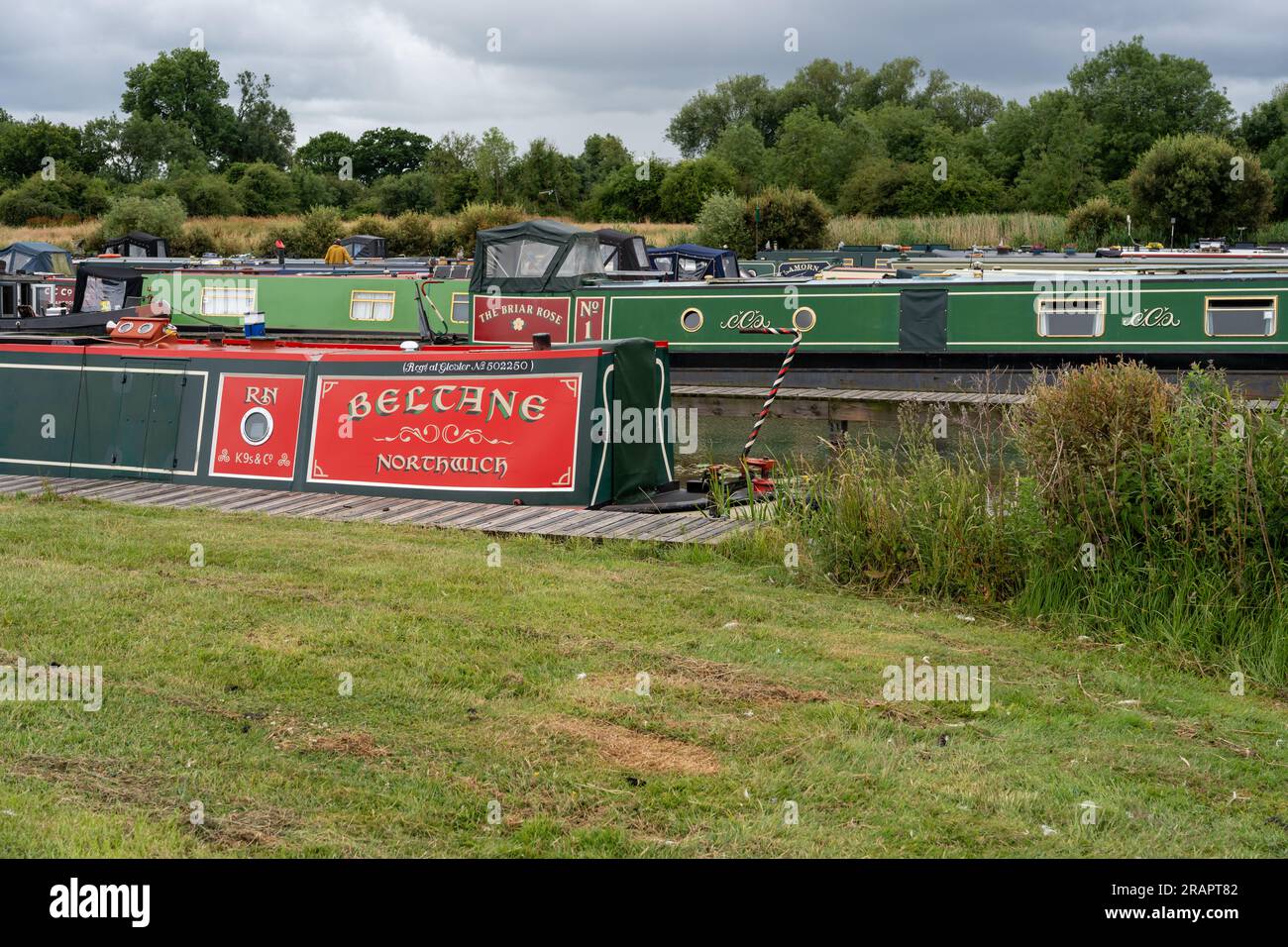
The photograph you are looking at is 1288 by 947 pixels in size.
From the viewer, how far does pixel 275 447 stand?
37.8 ft

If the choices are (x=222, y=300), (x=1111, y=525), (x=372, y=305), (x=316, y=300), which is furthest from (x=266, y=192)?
(x=1111, y=525)

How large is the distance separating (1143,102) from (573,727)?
6235 centimetres

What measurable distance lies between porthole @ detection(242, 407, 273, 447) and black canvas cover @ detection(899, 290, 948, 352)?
9729 millimetres

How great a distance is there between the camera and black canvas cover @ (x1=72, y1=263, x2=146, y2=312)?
2314 cm

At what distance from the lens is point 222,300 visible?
24.3 metres

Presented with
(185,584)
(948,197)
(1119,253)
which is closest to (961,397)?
(1119,253)

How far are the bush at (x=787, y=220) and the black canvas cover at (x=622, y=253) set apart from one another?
14892mm

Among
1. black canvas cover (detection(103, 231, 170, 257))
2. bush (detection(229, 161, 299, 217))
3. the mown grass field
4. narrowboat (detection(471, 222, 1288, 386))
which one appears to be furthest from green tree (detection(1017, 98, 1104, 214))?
the mown grass field

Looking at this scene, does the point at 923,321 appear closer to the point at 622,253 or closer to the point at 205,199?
the point at 622,253

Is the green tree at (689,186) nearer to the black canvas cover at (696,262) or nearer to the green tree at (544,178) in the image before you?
the green tree at (544,178)

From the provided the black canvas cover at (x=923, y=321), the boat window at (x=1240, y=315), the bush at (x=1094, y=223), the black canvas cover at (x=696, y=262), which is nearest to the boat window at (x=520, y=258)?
the black canvas cover at (x=923, y=321)

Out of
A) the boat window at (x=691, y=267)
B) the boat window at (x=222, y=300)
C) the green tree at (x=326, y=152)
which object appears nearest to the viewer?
the boat window at (x=222, y=300)

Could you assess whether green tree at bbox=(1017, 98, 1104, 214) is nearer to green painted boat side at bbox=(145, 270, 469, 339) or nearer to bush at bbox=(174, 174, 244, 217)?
bush at bbox=(174, 174, 244, 217)

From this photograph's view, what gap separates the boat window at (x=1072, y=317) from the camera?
1739 cm
